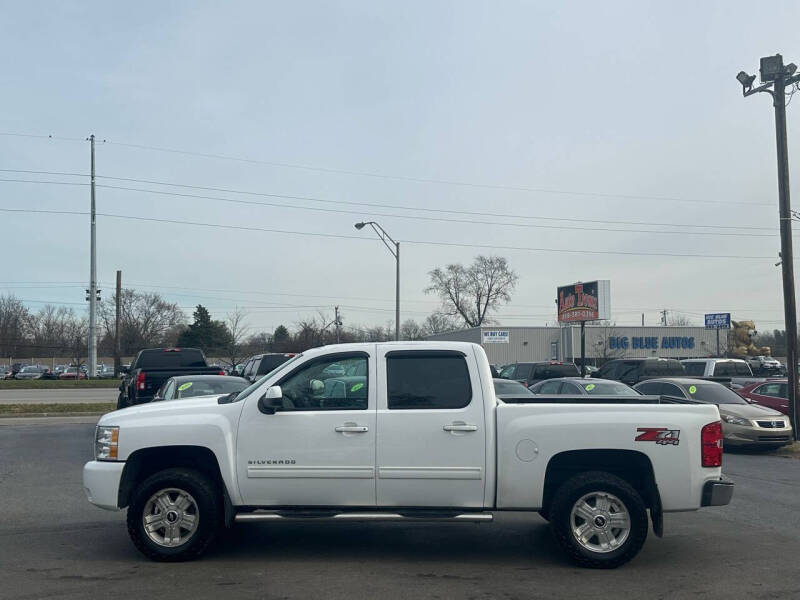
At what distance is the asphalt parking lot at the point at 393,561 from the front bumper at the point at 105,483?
542 millimetres

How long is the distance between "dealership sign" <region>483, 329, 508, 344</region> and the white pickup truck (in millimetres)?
52594

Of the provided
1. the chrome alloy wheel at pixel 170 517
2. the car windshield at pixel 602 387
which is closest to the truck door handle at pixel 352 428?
the chrome alloy wheel at pixel 170 517

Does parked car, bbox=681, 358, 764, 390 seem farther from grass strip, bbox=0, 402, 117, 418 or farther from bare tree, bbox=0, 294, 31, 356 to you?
bare tree, bbox=0, 294, 31, 356

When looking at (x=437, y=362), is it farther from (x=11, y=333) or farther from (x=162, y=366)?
(x=11, y=333)

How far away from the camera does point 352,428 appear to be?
270 inches

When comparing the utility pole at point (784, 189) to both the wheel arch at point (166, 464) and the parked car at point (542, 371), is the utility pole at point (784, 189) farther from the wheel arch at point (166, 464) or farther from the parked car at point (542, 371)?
the wheel arch at point (166, 464)

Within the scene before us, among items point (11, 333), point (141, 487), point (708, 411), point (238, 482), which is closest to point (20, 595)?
point (141, 487)

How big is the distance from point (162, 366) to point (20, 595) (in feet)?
49.3

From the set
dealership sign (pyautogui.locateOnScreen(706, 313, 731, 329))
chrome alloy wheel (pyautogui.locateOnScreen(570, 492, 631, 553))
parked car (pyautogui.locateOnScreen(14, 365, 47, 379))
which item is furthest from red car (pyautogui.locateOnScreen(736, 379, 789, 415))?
parked car (pyautogui.locateOnScreen(14, 365, 47, 379))

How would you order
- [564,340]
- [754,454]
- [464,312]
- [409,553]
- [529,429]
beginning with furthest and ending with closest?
[464,312], [564,340], [754,454], [409,553], [529,429]

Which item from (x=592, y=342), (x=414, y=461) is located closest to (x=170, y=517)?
(x=414, y=461)

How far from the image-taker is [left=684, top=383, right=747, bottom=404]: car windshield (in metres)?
17.4

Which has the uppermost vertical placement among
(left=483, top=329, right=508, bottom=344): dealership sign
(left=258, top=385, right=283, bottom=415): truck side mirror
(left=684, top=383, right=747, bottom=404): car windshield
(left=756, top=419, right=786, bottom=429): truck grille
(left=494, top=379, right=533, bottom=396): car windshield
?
(left=483, top=329, right=508, bottom=344): dealership sign

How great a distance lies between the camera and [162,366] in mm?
20609
